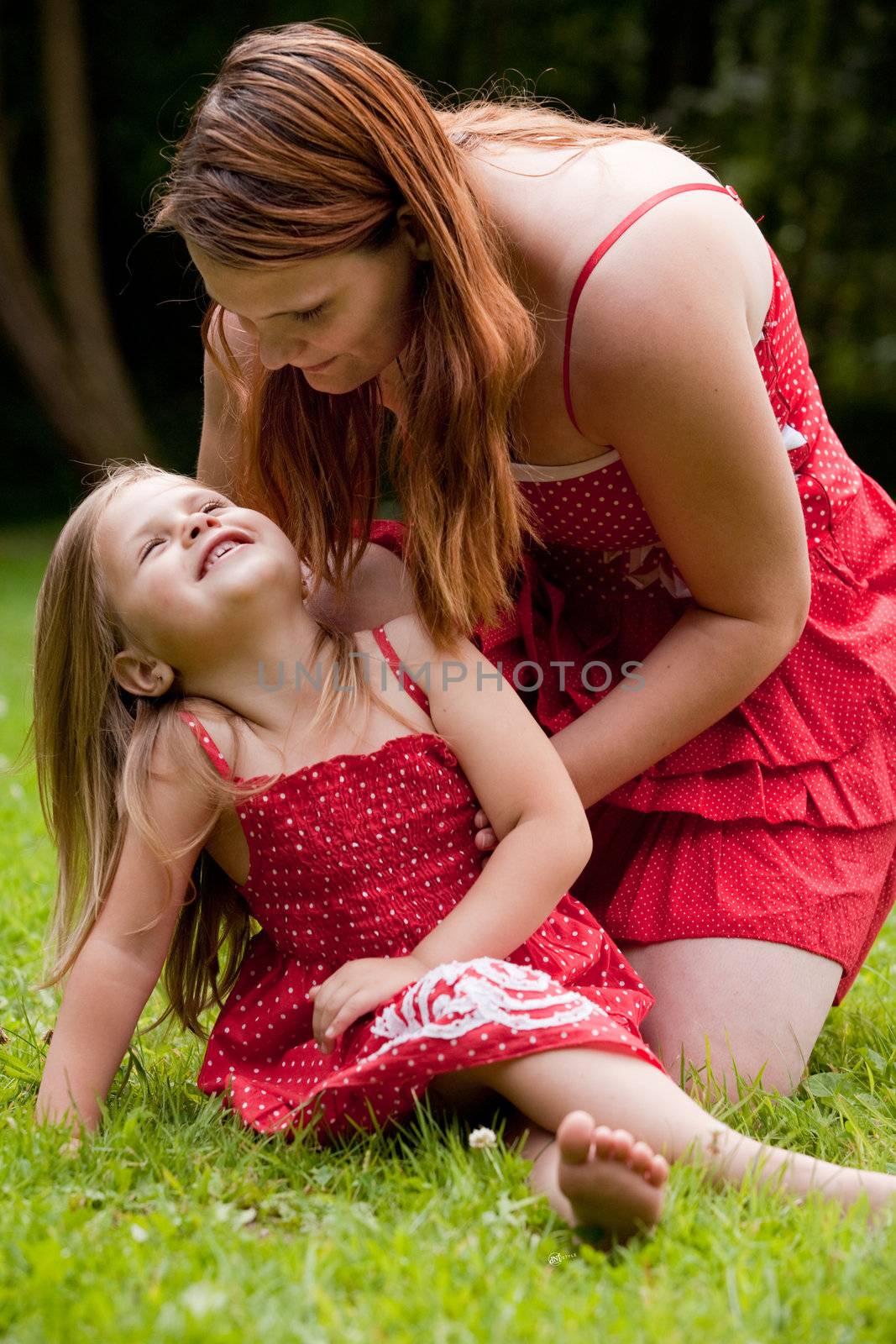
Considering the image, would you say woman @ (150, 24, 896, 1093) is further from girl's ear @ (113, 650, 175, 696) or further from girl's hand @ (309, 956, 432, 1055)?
girl's hand @ (309, 956, 432, 1055)

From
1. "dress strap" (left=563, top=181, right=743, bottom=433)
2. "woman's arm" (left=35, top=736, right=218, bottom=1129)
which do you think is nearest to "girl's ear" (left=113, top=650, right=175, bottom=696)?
"woman's arm" (left=35, top=736, right=218, bottom=1129)

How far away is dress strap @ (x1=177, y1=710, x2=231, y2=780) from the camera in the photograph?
2.08 metres

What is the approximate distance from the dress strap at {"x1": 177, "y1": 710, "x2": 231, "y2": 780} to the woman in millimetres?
348

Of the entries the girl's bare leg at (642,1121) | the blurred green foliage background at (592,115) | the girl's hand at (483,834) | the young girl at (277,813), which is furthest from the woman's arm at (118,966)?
the blurred green foliage background at (592,115)

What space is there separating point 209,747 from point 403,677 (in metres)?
0.30

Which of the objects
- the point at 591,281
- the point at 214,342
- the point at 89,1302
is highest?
the point at 591,281

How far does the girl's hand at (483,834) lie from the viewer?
2.11 meters

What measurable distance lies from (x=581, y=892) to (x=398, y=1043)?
80 cm

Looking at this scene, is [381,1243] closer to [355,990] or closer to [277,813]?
[355,990]

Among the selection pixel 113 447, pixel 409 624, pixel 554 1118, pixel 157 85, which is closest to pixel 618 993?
pixel 554 1118

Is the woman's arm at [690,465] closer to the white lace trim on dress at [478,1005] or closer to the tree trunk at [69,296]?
the white lace trim on dress at [478,1005]

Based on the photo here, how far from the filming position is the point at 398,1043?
1.84 metres

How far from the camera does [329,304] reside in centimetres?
208

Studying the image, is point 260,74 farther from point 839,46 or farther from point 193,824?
point 839,46
